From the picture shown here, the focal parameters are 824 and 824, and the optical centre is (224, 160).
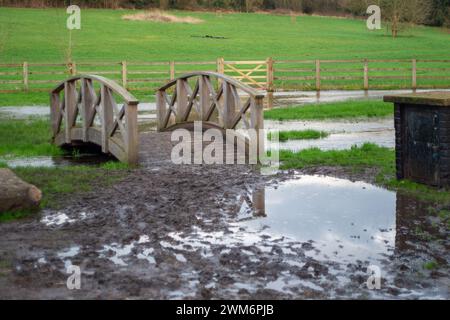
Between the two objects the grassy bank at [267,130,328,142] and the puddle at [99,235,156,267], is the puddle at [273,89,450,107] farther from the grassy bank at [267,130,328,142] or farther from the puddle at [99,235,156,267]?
the puddle at [99,235,156,267]

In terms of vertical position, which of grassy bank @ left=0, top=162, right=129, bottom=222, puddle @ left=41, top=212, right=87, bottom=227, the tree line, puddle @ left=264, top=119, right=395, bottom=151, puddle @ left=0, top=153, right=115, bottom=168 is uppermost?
the tree line

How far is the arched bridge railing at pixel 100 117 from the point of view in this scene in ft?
46.4

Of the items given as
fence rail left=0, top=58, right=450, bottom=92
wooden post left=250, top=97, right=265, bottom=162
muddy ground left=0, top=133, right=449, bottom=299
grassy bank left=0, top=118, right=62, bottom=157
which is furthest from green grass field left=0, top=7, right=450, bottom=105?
muddy ground left=0, top=133, right=449, bottom=299

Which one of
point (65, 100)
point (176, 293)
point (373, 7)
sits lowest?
point (176, 293)

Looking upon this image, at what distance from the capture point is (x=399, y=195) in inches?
437

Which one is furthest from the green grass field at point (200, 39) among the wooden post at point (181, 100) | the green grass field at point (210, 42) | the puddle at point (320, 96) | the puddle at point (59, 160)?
the puddle at point (59, 160)

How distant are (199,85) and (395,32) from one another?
58.5m

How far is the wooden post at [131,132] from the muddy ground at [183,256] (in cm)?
261

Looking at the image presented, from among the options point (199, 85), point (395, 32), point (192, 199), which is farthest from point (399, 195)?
point (395, 32)

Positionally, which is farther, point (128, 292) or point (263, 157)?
point (263, 157)

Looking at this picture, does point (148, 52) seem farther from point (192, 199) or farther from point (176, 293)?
point (176, 293)

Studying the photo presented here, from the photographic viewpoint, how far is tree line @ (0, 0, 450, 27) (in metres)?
69.1

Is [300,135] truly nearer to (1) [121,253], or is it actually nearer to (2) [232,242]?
(2) [232,242]

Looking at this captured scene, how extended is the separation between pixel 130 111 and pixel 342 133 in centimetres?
666
